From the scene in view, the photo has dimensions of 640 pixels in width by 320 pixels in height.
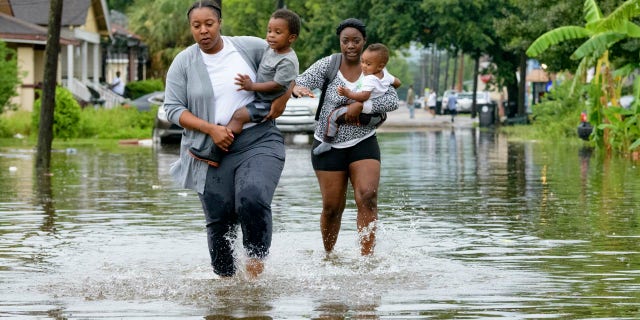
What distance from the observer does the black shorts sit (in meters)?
10.8

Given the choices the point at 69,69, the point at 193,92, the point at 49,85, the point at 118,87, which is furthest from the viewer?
the point at 118,87

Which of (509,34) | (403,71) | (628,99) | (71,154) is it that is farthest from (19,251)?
(403,71)

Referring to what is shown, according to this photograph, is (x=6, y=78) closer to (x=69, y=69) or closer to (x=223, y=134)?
(x=69, y=69)

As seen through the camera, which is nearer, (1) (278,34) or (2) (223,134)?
(2) (223,134)

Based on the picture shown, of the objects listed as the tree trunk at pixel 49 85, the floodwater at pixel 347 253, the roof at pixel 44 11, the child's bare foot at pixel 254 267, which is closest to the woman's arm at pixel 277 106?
the child's bare foot at pixel 254 267

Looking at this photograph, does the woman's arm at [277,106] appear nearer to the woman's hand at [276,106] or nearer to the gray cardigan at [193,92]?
the woman's hand at [276,106]

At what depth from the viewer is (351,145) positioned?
35.3ft

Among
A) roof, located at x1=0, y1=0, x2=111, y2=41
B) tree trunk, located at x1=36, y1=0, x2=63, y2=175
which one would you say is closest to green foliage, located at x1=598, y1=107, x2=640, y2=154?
tree trunk, located at x1=36, y1=0, x2=63, y2=175

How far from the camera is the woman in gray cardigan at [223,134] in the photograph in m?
9.13

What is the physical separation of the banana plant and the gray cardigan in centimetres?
1391

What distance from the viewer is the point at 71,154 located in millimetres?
29234

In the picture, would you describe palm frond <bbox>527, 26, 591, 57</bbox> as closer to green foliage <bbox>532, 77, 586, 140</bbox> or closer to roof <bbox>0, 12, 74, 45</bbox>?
green foliage <bbox>532, 77, 586, 140</bbox>

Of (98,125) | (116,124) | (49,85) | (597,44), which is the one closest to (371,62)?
(49,85)

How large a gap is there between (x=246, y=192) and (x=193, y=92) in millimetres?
745
